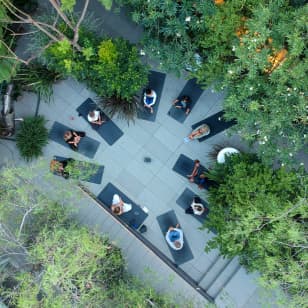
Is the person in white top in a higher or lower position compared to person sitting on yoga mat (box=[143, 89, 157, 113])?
lower

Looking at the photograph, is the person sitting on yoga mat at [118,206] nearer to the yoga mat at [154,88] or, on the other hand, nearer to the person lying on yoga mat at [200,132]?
the yoga mat at [154,88]

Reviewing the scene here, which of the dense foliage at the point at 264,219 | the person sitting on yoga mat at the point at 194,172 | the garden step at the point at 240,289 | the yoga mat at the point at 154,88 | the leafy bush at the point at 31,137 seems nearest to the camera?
the dense foliage at the point at 264,219

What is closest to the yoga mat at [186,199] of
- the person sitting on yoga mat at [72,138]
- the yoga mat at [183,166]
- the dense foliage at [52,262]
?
the yoga mat at [183,166]

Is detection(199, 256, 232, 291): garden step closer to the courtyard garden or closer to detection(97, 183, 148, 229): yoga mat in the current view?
the courtyard garden

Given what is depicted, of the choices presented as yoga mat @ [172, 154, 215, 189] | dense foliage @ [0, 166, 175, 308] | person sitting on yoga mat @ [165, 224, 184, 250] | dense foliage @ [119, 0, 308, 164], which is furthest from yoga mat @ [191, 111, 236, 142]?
dense foliage @ [0, 166, 175, 308]

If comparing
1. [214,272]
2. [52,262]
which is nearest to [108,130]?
[52,262]

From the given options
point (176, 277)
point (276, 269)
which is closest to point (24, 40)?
point (176, 277)

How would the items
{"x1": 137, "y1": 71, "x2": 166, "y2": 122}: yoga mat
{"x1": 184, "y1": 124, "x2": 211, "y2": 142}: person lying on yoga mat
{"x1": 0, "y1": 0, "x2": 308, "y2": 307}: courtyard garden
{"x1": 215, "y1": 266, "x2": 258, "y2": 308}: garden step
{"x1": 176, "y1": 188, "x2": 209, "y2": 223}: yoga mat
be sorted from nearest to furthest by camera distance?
1. {"x1": 0, "y1": 0, "x2": 308, "y2": 307}: courtyard garden
2. {"x1": 215, "y1": 266, "x2": 258, "y2": 308}: garden step
3. {"x1": 184, "y1": 124, "x2": 211, "y2": 142}: person lying on yoga mat
4. {"x1": 176, "y1": 188, "x2": 209, "y2": 223}: yoga mat
5. {"x1": 137, "y1": 71, "x2": 166, "y2": 122}: yoga mat
